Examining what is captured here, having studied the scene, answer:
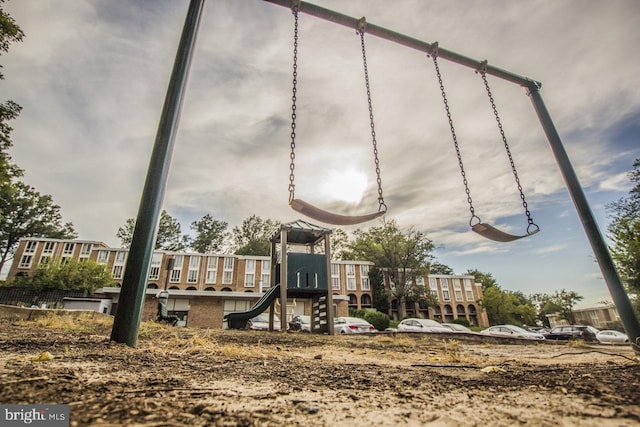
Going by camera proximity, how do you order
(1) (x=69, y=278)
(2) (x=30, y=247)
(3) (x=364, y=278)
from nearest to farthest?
(1) (x=69, y=278) → (2) (x=30, y=247) → (3) (x=364, y=278)

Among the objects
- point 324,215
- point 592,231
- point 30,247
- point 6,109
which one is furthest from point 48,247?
point 592,231

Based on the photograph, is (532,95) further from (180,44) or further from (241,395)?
(241,395)

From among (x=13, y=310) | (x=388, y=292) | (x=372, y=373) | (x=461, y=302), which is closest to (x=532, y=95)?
(x=372, y=373)

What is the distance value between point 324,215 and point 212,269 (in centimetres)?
4841

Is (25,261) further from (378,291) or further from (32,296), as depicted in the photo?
(378,291)

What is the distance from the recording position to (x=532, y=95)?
7.01 m

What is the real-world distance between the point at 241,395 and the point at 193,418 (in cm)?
51

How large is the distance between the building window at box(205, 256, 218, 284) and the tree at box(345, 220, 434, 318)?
24.9 metres

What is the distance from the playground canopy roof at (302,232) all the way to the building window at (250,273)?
110 ft

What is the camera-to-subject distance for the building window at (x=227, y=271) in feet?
159

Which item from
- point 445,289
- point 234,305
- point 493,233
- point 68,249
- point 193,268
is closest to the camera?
point 493,233

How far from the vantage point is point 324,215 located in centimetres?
479

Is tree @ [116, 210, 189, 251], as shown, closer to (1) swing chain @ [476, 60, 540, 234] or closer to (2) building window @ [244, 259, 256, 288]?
(2) building window @ [244, 259, 256, 288]

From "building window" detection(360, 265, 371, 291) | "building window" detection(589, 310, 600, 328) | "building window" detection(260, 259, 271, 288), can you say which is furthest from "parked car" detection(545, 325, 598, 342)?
"building window" detection(589, 310, 600, 328)
